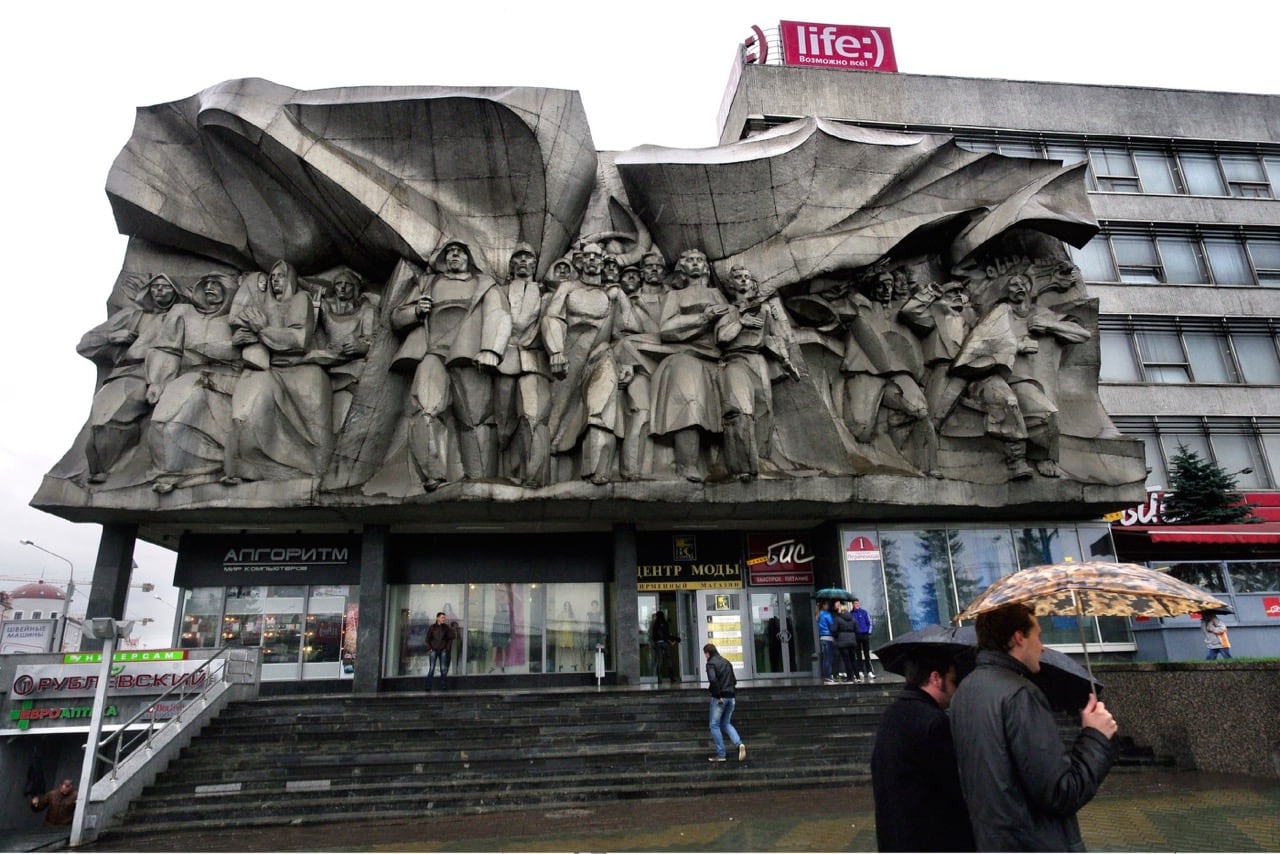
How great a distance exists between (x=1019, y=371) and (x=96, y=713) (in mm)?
19046

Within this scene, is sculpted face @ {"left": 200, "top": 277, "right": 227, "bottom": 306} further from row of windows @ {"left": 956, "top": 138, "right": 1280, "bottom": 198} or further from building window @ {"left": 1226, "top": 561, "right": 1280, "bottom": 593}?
row of windows @ {"left": 956, "top": 138, "right": 1280, "bottom": 198}

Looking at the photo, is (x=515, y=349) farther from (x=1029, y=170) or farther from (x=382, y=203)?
(x=1029, y=170)

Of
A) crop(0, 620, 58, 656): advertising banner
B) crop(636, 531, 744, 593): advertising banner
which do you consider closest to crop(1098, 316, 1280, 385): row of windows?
crop(636, 531, 744, 593): advertising banner

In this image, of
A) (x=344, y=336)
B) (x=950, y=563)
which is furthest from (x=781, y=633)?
(x=344, y=336)

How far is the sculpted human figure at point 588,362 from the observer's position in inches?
688

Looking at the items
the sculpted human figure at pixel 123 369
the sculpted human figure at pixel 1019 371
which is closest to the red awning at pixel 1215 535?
the sculpted human figure at pixel 1019 371

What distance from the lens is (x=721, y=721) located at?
473 inches

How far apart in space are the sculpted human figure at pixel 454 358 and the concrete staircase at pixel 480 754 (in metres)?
5.10

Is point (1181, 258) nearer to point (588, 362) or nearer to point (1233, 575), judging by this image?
point (1233, 575)

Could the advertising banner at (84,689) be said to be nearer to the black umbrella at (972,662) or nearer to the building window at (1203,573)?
the black umbrella at (972,662)

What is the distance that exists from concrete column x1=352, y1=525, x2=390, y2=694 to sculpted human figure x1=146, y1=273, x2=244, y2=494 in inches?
148

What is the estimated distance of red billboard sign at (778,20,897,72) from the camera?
33281 mm

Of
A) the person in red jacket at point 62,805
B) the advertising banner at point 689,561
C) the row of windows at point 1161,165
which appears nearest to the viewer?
the person in red jacket at point 62,805

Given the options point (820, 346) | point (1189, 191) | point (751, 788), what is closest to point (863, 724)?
point (751, 788)
